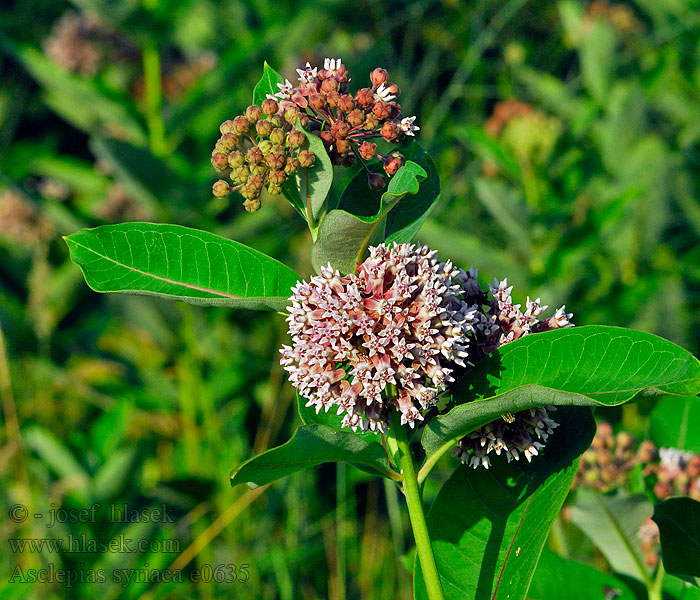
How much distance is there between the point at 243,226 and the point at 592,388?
2.97 metres

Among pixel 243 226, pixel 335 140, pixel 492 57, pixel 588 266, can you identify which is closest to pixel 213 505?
pixel 243 226

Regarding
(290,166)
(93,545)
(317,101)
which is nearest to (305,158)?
(290,166)

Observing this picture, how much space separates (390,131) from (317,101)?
4.9 inches

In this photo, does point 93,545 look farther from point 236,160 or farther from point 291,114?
point 291,114

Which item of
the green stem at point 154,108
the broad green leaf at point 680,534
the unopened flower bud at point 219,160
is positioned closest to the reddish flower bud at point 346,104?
the unopened flower bud at point 219,160

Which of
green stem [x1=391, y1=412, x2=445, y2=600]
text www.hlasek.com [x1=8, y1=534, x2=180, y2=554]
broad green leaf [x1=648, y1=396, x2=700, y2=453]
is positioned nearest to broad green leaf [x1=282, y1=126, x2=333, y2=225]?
green stem [x1=391, y1=412, x2=445, y2=600]

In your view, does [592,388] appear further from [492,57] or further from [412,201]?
[492,57]

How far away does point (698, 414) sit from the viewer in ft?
5.12

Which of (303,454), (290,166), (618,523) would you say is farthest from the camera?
(618,523)

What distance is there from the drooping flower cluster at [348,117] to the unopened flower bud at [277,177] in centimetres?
10

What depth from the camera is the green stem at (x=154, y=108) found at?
11.8 ft

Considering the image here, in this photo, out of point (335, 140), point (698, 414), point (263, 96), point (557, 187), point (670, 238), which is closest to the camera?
point (335, 140)

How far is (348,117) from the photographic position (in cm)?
115

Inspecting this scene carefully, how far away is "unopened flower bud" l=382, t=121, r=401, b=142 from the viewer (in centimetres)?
114
